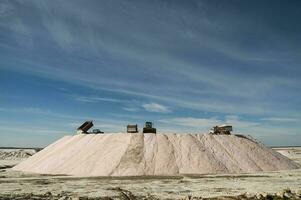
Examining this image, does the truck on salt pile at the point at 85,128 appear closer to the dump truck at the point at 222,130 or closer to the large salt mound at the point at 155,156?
the large salt mound at the point at 155,156

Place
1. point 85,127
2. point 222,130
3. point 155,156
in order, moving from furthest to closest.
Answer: point 85,127 → point 222,130 → point 155,156

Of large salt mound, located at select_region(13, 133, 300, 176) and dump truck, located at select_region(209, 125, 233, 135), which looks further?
dump truck, located at select_region(209, 125, 233, 135)

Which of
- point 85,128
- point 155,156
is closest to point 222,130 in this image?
point 155,156

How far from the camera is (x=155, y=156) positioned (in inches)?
1404

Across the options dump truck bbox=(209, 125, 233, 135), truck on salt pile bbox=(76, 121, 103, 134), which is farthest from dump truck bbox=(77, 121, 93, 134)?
dump truck bbox=(209, 125, 233, 135)

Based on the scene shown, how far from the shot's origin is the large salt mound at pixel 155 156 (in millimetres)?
34031

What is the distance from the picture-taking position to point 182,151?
37.0 meters

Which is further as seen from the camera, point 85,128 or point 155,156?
point 85,128

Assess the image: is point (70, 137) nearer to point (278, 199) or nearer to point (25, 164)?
point (25, 164)

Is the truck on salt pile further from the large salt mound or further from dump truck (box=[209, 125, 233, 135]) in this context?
dump truck (box=[209, 125, 233, 135])

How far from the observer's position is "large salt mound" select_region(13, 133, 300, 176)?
112 feet

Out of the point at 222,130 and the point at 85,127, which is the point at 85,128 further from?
the point at 222,130

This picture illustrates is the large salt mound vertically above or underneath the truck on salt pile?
underneath

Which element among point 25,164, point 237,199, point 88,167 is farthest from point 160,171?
point 25,164
